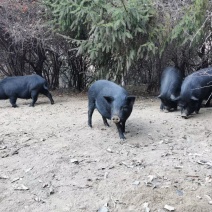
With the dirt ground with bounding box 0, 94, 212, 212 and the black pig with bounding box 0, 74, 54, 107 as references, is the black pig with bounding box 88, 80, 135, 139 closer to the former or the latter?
the dirt ground with bounding box 0, 94, 212, 212

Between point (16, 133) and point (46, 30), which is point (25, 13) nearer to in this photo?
point (46, 30)

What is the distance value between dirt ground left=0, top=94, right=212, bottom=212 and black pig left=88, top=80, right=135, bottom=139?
387mm

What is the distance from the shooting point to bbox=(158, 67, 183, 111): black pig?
8023mm

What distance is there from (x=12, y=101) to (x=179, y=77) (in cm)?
417

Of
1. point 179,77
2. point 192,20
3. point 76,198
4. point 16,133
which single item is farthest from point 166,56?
point 76,198

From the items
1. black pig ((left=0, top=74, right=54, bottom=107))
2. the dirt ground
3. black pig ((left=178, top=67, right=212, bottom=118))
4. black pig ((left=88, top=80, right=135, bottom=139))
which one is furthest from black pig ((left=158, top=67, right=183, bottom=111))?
black pig ((left=0, top=74, right=54, bottom=107))

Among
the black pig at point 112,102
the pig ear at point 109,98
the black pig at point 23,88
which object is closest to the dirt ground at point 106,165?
the black pig at point 112,102

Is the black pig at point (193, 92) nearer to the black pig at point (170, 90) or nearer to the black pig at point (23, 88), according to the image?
the black pig at point (170, 90)

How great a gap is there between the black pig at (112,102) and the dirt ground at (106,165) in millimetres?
387

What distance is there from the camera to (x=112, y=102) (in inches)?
236

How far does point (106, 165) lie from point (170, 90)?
10.9 feet

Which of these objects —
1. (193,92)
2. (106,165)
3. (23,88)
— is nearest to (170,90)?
(193,92)

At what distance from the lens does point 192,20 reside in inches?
299

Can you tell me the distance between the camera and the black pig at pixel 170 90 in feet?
26.3
